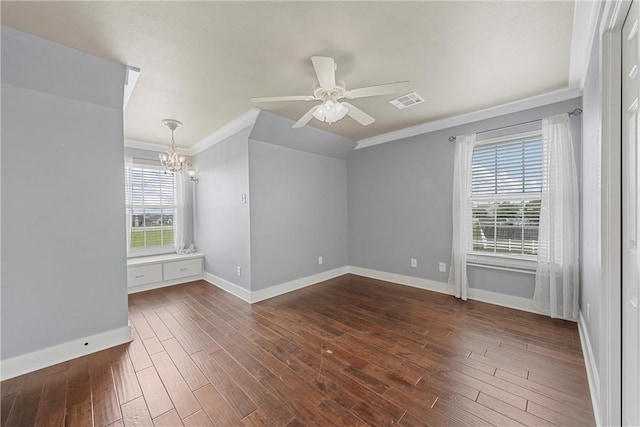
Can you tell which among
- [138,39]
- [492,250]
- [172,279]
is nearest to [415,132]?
[492,250]

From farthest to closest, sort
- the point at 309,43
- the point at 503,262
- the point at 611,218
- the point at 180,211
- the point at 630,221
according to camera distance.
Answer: the point at 180,211 → the point at 503,262 → the point at 309,43 → the point at 611,218 → the point at 630,221

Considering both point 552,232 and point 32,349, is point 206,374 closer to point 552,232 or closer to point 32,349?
point 32,349

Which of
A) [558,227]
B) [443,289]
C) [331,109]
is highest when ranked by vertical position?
[331,109]

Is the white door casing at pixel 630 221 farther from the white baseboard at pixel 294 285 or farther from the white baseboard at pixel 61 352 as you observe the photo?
the white baseboard at pixel 61 352

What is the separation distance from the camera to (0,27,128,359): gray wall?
6.30 feet

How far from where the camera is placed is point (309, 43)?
5.97 ft

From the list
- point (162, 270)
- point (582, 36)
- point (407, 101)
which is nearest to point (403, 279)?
point (407, 101)

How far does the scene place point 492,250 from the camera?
3.22m

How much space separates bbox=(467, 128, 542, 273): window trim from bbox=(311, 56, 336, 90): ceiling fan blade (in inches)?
96.2

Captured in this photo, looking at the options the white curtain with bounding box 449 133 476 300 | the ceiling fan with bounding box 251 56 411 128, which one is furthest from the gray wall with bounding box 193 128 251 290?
the white curtain with bounding box 449 133 476 300

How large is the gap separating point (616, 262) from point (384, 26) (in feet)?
6.23

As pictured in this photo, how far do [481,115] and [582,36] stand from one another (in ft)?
4.66

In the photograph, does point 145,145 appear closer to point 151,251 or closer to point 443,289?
point 151,251

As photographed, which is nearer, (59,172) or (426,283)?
(59,172)
